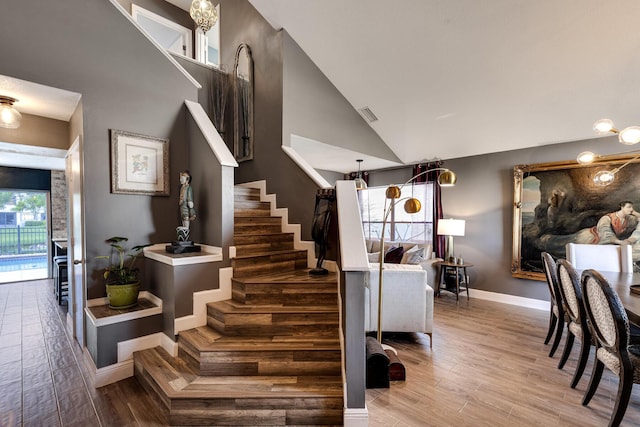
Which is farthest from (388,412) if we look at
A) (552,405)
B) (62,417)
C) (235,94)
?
(235,94)

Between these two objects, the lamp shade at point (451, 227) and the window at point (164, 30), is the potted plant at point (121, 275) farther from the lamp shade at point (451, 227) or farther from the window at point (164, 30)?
the lamp shade at point (451, 227)

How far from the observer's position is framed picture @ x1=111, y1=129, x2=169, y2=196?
2.74 meters

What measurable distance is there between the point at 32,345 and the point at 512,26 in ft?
19.2

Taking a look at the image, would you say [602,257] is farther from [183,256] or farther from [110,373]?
[110,373]

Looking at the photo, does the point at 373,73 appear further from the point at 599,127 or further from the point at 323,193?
the point at 599,127

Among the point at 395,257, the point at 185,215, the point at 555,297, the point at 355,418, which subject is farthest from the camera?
the point at 395,257

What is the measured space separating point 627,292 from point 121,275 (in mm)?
4373

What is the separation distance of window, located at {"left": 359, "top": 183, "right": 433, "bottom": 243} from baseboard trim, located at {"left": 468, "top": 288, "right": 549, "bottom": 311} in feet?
4.16

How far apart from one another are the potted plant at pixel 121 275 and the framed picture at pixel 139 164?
1.76ft

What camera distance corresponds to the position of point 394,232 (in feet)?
21.0

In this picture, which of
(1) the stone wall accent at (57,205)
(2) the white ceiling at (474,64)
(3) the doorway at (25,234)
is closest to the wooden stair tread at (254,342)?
(2) the white ceiling at (474,64)

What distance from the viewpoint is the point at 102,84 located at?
8.70 ft

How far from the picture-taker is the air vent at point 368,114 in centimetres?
443

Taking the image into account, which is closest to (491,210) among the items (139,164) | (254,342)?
(254,342)
